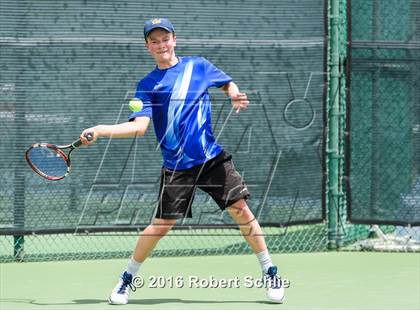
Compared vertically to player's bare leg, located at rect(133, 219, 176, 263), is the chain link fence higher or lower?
higher

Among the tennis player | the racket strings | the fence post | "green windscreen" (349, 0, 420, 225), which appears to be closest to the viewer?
the tennis player

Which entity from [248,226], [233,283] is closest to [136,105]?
[248,226]

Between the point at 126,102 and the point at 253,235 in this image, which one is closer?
the point at 253,235

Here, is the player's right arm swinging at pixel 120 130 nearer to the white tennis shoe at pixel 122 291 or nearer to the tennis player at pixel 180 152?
the tennis player at pixel 180 152

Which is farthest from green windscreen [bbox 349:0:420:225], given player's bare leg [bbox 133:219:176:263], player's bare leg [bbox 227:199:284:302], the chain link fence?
player's bare leg [bbox 133:219:176:263]

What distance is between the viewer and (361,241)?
8.69m

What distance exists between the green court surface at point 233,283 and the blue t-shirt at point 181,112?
0.86 m

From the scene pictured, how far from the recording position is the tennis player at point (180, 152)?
5.86 meters

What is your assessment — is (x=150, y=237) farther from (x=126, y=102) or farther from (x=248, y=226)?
(x=126, y=102)

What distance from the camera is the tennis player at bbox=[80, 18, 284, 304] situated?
5863 mm

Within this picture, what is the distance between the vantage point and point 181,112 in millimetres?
5945

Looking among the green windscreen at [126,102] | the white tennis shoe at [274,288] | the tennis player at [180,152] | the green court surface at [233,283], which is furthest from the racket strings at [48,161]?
the white tennis shoe at [274,288]

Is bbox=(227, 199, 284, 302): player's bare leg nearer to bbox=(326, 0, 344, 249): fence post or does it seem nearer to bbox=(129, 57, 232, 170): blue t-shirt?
bbox=(129, 57, 232, 170): blue t-shirt

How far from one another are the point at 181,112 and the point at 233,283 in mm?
1406
